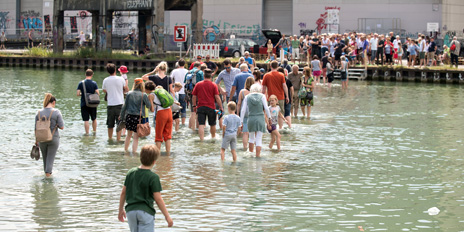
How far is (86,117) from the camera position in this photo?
17.1 metres

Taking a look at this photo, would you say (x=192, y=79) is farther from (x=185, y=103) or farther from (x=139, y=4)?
(x=139, y=4)

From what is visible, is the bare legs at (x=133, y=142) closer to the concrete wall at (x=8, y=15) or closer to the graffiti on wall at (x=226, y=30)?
the graffiti on wall at (x=226, y=30)

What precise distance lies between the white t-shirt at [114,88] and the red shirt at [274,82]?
342 centimetres

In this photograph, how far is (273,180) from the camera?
12273 millimetres

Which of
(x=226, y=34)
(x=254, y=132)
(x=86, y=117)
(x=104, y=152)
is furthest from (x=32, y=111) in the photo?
(x=226, y=34)

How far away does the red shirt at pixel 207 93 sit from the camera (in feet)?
52.1

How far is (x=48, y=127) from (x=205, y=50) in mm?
30576

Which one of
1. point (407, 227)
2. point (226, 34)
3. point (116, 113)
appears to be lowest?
point (407, 227)

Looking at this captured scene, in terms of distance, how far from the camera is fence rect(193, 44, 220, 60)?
4138 centimetres

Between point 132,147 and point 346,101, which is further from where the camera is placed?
point 346,101

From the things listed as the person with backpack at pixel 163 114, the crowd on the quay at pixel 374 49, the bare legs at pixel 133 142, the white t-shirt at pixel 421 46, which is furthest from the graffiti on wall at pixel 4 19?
the person with backpack at pixel 163 114

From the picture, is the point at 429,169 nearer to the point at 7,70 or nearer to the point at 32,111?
the point at 32,111

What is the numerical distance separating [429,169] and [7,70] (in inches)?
1378

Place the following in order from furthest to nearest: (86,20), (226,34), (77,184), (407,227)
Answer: (86,20) → (226,34) → (77,184) → (407,227)
